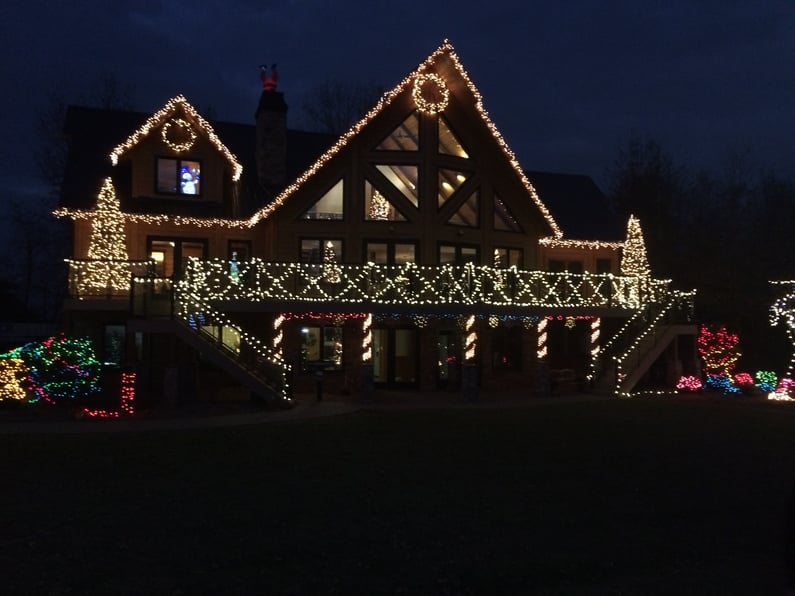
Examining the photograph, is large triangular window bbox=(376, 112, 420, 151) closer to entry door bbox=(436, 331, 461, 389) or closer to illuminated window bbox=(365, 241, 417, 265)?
illuminated window bbox=(365, 241, 417, 265)

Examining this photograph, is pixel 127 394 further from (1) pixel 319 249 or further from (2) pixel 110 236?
(1) pixel 319 249

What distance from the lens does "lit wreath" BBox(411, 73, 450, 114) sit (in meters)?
25.3

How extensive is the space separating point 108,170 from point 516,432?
1559 cm

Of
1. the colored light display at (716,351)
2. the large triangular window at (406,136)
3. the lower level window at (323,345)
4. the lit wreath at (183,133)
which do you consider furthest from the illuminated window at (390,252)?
the colored light display at (716,351)

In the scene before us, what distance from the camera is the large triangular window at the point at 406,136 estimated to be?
84.2 feet

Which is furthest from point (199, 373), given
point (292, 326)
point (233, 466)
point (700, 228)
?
point (700, 228)

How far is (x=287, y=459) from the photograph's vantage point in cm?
1316

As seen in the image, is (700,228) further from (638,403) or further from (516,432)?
(516,432)

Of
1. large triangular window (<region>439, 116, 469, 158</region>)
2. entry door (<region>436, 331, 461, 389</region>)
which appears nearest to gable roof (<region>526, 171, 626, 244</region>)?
large triangular window (<region>439, 116, 469, 158</region>)

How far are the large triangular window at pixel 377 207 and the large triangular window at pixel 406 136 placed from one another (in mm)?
1450

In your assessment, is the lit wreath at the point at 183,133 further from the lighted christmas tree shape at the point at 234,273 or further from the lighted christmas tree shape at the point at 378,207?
the lighted christmas tree shape at the point at 378,207

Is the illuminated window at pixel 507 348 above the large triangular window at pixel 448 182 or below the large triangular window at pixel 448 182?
below

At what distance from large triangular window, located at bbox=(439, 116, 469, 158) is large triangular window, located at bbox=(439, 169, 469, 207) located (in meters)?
0.59

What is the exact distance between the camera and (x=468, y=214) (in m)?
26.7
